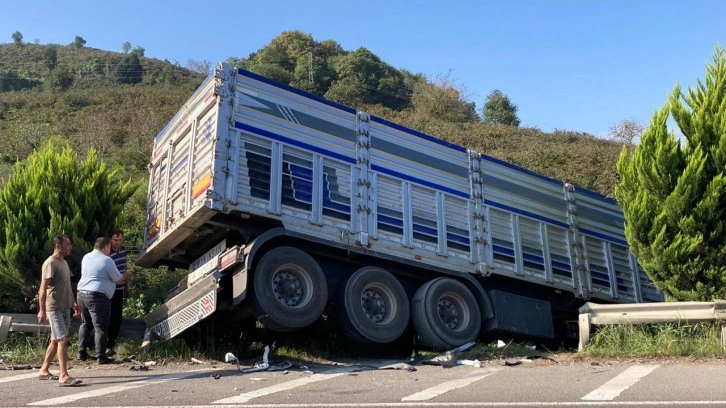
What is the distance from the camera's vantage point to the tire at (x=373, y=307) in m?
8.38

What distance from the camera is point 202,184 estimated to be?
Result: 8.05m

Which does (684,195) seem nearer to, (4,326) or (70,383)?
(70,383)

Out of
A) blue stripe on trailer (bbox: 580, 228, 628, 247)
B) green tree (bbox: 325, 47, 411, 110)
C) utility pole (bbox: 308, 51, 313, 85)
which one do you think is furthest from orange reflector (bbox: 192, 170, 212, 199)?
utility pole (bbox: 308, 51, 313, 85)

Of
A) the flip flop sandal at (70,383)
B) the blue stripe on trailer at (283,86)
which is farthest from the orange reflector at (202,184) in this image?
the flip flop sandal at (70,383)

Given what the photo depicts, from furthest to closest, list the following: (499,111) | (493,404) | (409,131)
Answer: (499,111)
(409,131)
(493,404)

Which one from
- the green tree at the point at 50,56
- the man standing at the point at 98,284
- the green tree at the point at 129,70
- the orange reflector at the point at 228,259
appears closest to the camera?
the man standing at the point at 98,284

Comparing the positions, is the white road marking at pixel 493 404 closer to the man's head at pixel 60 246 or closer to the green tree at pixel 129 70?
the man's head at pixel 60 246

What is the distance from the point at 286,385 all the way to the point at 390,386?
93cm

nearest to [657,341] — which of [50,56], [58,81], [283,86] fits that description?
[283,86]

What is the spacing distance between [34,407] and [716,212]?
8033mm

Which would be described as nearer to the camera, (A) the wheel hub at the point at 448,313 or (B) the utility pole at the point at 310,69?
(A) the wheel hub at the point at 448,313

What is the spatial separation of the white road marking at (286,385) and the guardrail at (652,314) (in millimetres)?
3174

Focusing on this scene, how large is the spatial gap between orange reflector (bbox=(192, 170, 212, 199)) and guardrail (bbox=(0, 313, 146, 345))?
192cm

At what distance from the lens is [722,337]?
7797 millimetres
